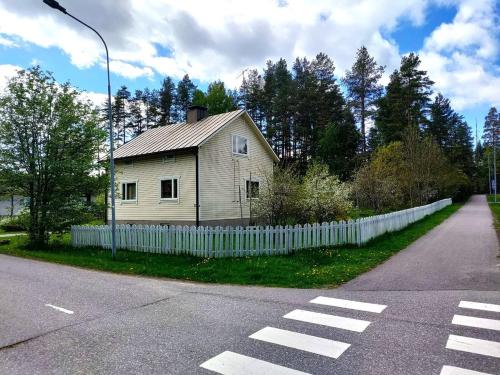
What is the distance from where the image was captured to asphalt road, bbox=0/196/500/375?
4.08m

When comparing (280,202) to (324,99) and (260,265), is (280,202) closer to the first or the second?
A: (260,265)

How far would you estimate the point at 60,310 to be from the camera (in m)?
6.34

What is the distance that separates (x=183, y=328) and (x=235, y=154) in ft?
55.4

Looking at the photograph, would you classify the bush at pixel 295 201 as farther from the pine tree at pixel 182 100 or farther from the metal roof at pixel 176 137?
the pine tree at pixel 182 100

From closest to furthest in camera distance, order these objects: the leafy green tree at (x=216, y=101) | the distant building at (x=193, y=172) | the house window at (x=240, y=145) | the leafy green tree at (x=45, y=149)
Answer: the leafy green tree at (x=45, y=149) → the distant building at (x=193, y=172) → the house window at (x=240, y=145) → the leafy green tree at (x=216, y=101)

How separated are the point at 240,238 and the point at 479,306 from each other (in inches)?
267

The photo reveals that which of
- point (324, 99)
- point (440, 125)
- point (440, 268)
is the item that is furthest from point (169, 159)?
point (440, 125)

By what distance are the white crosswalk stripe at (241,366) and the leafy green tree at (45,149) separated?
46.0 ft

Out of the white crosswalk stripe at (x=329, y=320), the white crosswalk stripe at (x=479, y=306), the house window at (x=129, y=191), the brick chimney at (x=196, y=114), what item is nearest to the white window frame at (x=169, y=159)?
the house window at (x=129, y=191)

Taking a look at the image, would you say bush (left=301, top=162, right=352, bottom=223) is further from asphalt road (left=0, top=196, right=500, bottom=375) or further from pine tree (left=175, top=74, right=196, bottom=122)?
pine tree (left=175, top=74, right=196, bottom=122)

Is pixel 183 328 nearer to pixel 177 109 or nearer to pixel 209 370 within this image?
pixel 209 370

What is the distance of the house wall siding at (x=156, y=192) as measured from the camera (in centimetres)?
1919

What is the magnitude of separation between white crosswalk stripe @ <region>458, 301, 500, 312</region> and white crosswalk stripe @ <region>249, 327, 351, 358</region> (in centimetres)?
295

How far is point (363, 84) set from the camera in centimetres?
5125
